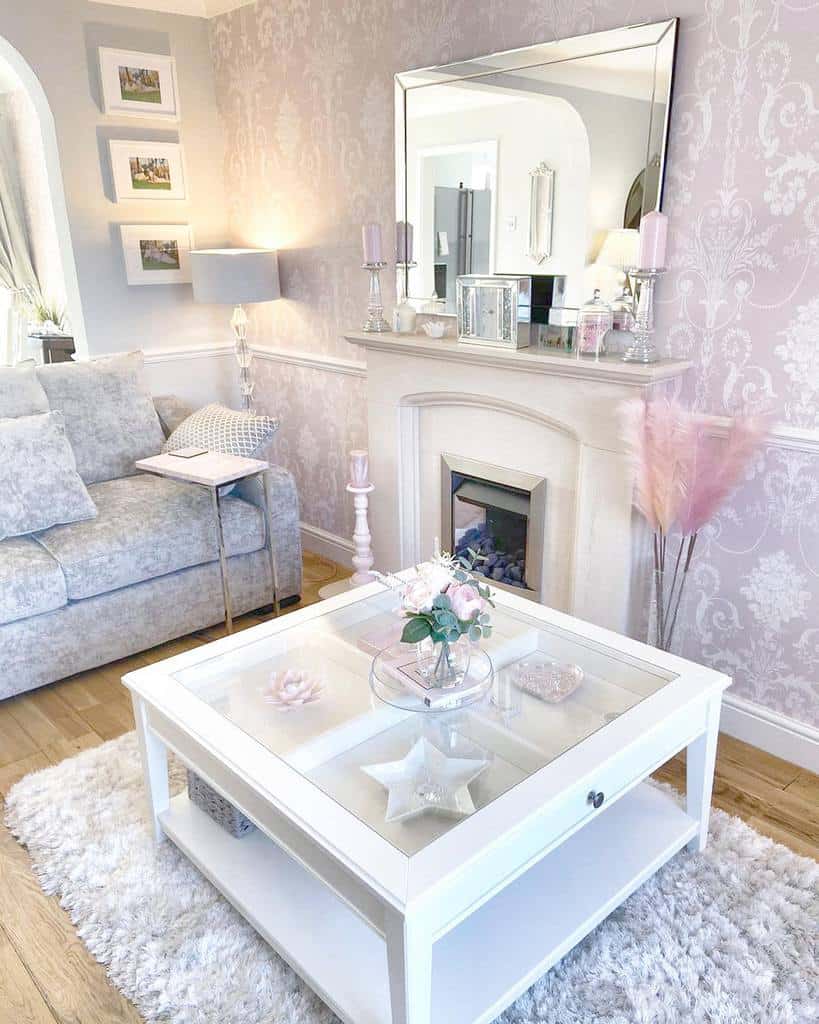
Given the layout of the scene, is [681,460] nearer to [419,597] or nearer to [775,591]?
[775,591]

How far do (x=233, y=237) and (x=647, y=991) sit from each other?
3.75 meters

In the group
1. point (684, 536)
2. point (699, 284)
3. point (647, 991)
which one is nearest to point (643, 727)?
point (647, 991)

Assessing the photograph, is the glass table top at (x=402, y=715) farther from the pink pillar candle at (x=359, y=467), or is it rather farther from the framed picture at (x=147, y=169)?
the framed picture at (x=147, y=169)

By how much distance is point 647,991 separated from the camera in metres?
1.63

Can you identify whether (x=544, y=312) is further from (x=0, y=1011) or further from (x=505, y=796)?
(x=0, y=1011)

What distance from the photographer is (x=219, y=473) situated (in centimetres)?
287

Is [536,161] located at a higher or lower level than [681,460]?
higher

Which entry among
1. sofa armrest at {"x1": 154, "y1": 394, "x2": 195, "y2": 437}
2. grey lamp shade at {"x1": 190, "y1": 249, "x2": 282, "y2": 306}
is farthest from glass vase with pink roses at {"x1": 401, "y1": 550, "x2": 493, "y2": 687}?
grey lamp shade at {"x1": 190, "y1": 249, "x2": 282, "y2": 306}

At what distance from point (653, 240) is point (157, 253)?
8.63 feet

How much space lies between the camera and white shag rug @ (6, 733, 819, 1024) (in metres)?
1.60

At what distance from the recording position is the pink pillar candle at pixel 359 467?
10.7 ft

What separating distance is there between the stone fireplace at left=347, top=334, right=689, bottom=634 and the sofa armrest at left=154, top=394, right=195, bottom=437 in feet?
3.00

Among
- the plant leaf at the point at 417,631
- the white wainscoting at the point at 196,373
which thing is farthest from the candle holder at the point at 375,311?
the plant leaf at the point at 417,631

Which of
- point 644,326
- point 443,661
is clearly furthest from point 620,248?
point 443,661
